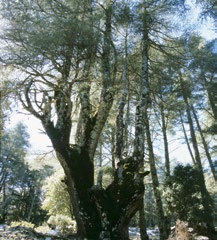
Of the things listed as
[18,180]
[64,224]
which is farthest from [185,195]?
[18,180]

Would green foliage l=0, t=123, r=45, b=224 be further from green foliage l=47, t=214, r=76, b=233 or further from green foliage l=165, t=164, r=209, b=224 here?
green foliage l=165, t=164, r=209, b=224

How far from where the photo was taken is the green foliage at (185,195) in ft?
33.0

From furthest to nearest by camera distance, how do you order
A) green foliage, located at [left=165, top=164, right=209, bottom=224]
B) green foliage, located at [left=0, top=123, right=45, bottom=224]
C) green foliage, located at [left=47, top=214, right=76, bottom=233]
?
green foliage, located at [left=0, top=123, right=45, bottom=224], green foliage, located at [left=47, top=214, right=76, bottom=233], green foliage, located at [left=165, top=164, right=209, bottom=224]

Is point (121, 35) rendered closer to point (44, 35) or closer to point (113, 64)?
point (113, 64)

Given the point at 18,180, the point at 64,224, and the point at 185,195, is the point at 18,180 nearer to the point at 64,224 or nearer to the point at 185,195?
the point at 64,224

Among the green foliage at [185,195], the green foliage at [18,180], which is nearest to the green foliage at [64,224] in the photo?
the green foliage at [185,195]

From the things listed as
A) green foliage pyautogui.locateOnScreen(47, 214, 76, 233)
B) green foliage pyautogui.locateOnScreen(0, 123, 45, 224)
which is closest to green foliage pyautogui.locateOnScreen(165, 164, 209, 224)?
green foliage pyautogui.locateOnScreen(47, 214, 76, 233)

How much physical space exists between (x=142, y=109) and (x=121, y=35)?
4272 mm

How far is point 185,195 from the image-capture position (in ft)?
34.1

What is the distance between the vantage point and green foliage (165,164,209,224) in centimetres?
1005

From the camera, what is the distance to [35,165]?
28.9 feet

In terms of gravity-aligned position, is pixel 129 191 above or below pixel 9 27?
below

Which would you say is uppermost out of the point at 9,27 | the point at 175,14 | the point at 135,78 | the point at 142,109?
the point at 175,14

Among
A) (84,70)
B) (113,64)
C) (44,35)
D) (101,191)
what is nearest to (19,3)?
(44,35)
